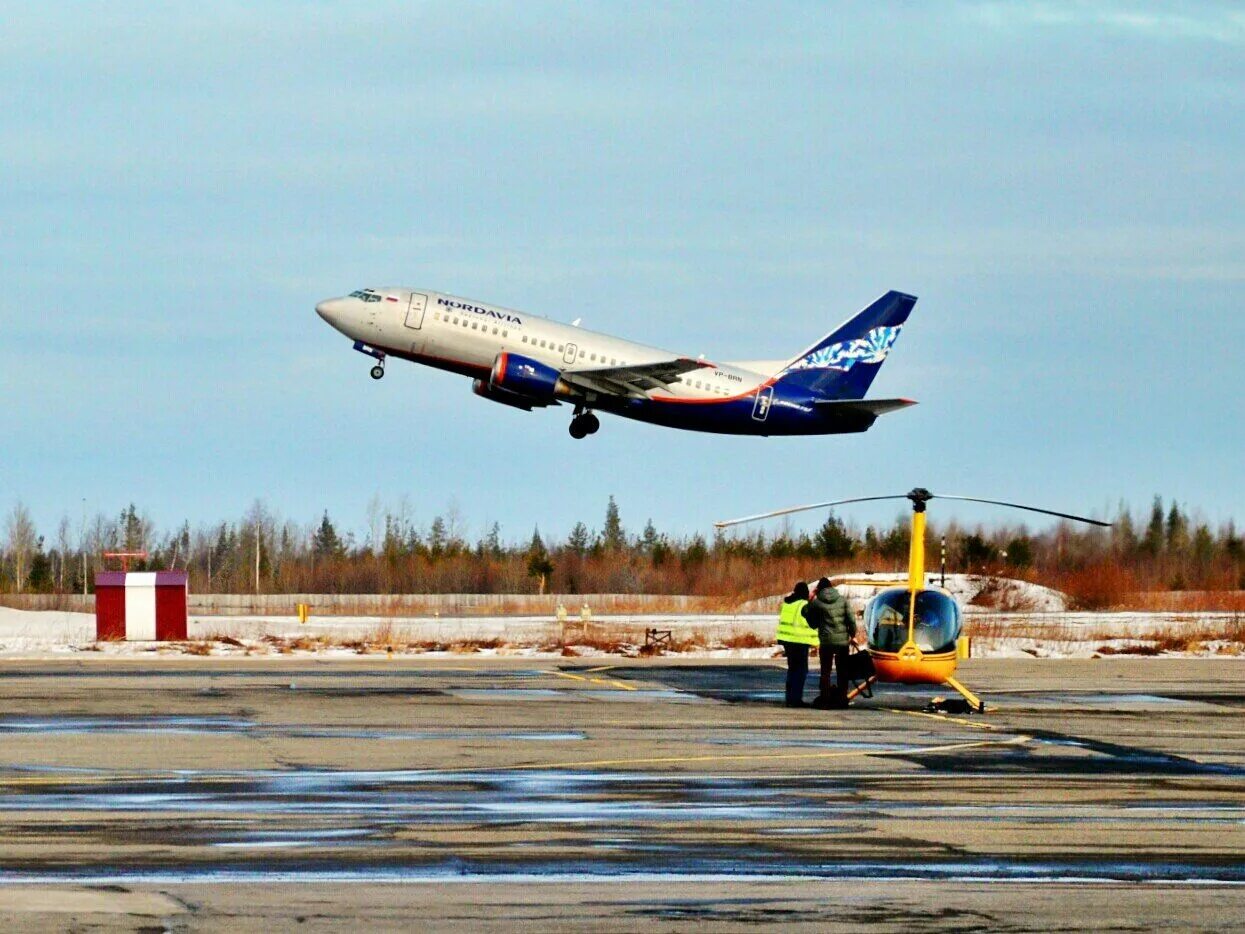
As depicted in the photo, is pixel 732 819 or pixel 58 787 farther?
pixel 58 787

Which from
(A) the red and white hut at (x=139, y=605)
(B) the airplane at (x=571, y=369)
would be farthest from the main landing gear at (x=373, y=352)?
(A) the red and white hut at (x=139, y=605)

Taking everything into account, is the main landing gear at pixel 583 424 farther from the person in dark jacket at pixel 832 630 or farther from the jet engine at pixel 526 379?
the person in dark jacket at pixel 832 630

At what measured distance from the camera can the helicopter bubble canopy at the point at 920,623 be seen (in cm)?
2602

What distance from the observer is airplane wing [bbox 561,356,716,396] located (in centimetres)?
5266

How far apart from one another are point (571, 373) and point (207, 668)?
2024 cm

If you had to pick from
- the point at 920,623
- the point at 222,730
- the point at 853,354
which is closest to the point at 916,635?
the point at 920,623

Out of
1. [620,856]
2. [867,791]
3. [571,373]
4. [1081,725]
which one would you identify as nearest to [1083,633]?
[571,373]

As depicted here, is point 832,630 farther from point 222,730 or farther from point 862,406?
point 862,406

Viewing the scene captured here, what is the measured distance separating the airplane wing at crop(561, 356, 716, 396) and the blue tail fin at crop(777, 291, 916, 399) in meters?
8.54

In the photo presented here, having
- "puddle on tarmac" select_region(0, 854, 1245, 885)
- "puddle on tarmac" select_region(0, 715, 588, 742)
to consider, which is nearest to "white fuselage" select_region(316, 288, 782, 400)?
"puddle on tarmac" select_region(0, 715, 588, 742)

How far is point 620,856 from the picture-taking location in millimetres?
13148

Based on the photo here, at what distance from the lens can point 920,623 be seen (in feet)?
85.6

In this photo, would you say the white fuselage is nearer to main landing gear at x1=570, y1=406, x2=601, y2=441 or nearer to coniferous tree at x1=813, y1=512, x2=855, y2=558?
main landing gear at x1=570, y1=406, x2=601, y2=441

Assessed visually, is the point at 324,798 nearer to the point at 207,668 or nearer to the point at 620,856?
the point at 620,856
